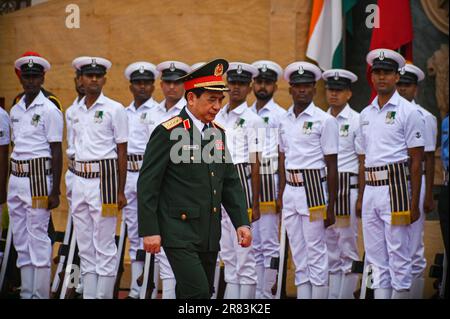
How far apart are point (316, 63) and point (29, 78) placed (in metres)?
3.07

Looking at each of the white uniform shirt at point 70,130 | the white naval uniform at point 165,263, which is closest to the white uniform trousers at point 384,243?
the white naval uniform at point 165,263

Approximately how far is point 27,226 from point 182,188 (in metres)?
3.71

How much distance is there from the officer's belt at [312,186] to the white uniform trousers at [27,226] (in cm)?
240

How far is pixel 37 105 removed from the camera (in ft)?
38.7

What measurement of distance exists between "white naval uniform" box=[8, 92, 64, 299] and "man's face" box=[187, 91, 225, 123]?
3419 mm

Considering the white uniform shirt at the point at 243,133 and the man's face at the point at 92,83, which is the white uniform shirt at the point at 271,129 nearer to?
the white uniform shirt at the point at 243,133

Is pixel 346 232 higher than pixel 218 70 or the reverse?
the reverse

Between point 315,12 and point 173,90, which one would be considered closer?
point 173,90

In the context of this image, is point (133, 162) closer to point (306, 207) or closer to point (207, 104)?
point (306, 207)

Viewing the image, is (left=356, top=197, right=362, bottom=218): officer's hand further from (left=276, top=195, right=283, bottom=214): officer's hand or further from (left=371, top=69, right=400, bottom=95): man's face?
(left=371, top=69, right=400, bottom=95): man's face

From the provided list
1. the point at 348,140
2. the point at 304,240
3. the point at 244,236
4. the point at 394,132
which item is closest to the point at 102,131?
the point at 304,240

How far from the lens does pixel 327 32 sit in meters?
12.9
